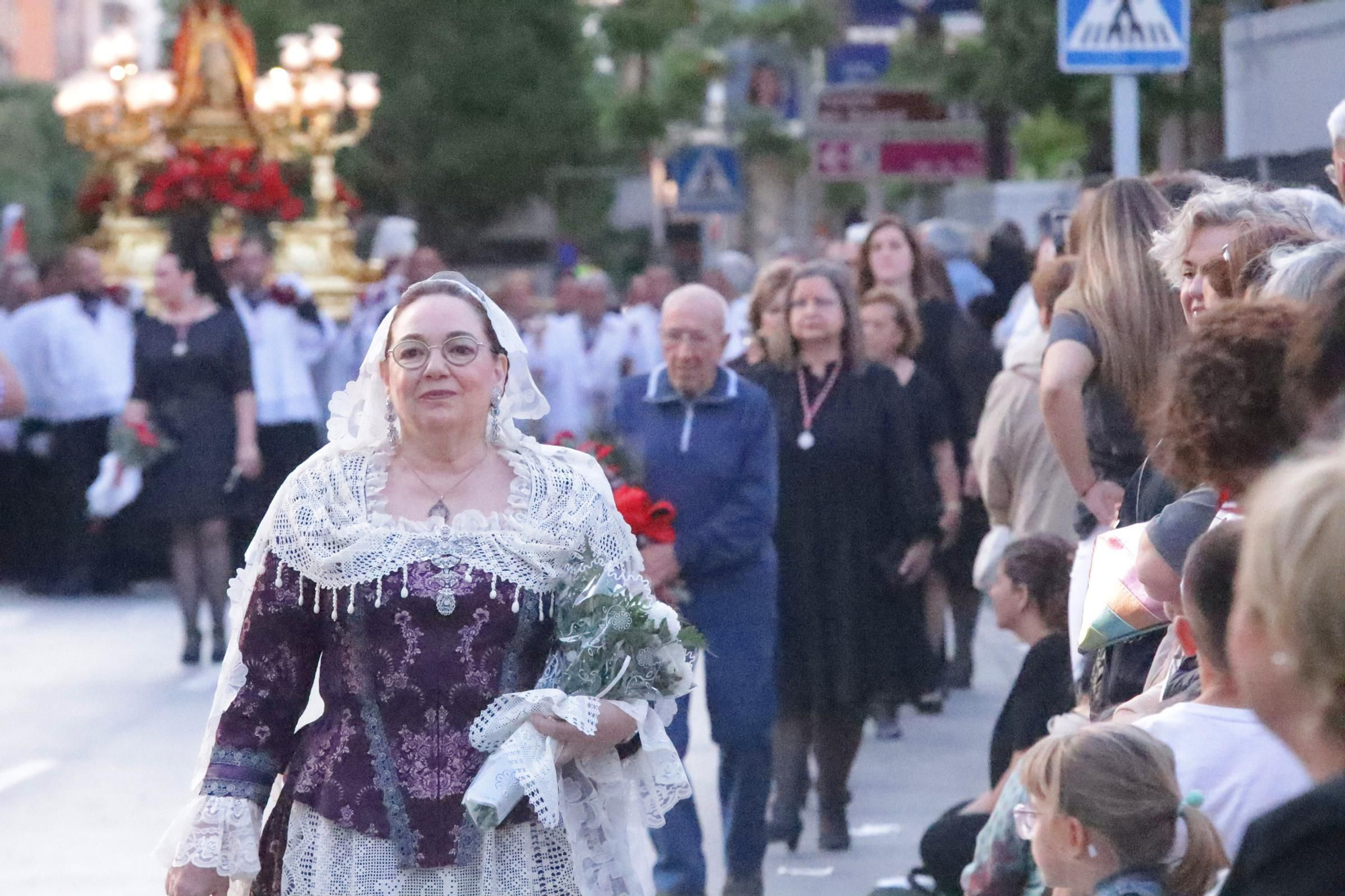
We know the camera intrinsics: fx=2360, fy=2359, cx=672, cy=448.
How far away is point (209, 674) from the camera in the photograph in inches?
480

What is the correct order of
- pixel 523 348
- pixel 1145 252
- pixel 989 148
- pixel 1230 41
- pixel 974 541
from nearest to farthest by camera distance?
pixel 523 348 → pixel 1145 252 → pixel 974 541 → pixel 1230 41 → pixel 989 148

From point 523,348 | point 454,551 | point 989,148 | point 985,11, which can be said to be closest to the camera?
point 454,551

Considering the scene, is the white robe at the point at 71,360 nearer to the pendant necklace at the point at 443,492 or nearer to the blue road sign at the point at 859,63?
the blue road sign at the point at 859,63

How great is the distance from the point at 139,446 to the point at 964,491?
14.1 ft

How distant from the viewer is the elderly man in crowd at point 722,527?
725 cm

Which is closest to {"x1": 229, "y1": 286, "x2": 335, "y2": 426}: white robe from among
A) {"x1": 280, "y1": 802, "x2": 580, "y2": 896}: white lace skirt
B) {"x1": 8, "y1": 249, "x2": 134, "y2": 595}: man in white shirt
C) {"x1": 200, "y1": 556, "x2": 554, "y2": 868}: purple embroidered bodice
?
{"x1": 8, "y1": 249, "x2": 134, "y2": 595}: man in white shirt

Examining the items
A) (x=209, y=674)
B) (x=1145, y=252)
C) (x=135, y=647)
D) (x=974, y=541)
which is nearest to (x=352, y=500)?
(x=1145, y=252)

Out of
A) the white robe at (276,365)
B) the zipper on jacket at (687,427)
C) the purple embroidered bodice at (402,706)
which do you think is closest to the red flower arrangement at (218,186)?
the white robe at (276,365)

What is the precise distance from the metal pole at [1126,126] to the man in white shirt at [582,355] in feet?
27.0

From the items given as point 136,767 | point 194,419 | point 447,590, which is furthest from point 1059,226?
point 447,590

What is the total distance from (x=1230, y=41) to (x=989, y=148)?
12.4 m

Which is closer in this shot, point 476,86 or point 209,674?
point 209,674

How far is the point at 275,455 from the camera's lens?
47.2 feet

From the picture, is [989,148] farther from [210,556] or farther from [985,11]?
[210,556]
